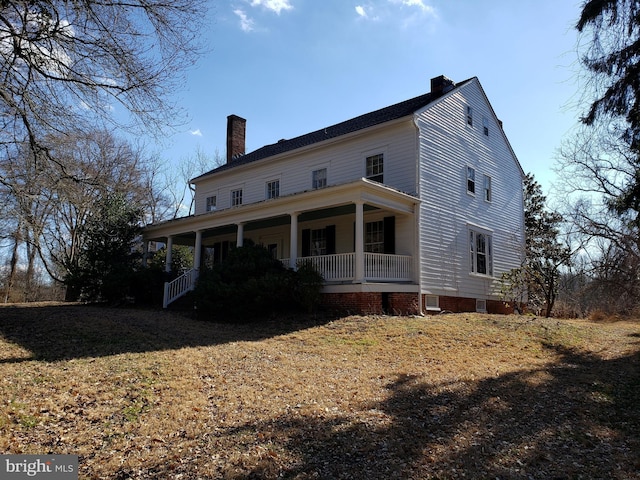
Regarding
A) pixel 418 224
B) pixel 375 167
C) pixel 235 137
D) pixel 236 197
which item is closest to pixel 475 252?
pixel 418 224

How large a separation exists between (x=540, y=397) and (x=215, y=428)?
15.8 ft

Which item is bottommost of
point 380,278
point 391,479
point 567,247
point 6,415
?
point 391,479

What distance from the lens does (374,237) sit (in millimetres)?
16750

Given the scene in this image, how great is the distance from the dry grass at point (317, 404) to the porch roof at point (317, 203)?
4420mm

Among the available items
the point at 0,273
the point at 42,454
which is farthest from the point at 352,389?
the point at 0,273

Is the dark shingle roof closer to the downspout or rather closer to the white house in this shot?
the white house

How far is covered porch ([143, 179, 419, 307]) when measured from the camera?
Answer: 1423 cm

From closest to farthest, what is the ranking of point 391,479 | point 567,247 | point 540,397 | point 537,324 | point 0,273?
1. point 391,479
2. point 540,397
3. point 537,324
4. point 567,247
5. point 0,273

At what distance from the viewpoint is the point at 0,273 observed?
121 feet

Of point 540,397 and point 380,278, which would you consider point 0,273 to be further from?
point 540,397

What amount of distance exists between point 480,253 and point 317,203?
25.3 feet

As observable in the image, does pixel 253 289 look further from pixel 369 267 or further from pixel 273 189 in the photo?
pixel 273 189

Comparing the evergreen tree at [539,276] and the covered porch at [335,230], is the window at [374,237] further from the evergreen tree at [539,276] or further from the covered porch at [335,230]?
the evergreen tree at [539,276]

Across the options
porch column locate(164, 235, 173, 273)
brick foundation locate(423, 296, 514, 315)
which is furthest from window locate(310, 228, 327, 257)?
porch column locate(164, 235, 173, 273)
